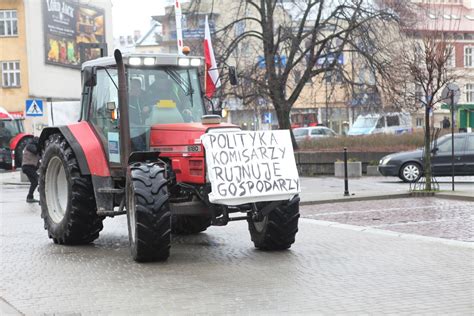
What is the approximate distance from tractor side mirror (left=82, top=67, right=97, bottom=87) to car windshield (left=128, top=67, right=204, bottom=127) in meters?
0.82

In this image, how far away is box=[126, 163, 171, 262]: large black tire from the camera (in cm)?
880

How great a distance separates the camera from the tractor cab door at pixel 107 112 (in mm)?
10156

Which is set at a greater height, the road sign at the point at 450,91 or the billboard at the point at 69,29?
the billboard at the point at 69,29

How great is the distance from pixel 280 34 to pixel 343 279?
24933mm

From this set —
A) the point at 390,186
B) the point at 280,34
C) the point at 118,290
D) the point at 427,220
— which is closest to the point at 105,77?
the point at 118,290

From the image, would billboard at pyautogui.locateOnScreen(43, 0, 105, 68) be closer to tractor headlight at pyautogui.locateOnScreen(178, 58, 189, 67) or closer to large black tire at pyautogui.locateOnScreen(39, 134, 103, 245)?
large black tire at pyautogui.locateOnScreen(39, 134, 103, 245)

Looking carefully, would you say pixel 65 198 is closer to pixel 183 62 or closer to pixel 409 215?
pixel 183 62

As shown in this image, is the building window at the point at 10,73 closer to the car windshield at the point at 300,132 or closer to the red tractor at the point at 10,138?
the red tractor at the point at 10,138

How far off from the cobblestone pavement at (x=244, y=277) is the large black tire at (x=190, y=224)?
0.32 meters

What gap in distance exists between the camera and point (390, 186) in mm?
21500

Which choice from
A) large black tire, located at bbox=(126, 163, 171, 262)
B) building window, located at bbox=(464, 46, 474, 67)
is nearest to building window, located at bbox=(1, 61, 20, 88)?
building window, located at bbox=(464, 46, 474, 67)

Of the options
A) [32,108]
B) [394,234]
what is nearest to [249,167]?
[394,234]

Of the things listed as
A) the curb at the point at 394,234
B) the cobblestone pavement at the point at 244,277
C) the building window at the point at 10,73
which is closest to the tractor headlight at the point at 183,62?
the cobblestone pavement at the point at 244,277

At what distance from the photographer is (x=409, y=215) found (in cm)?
1380
